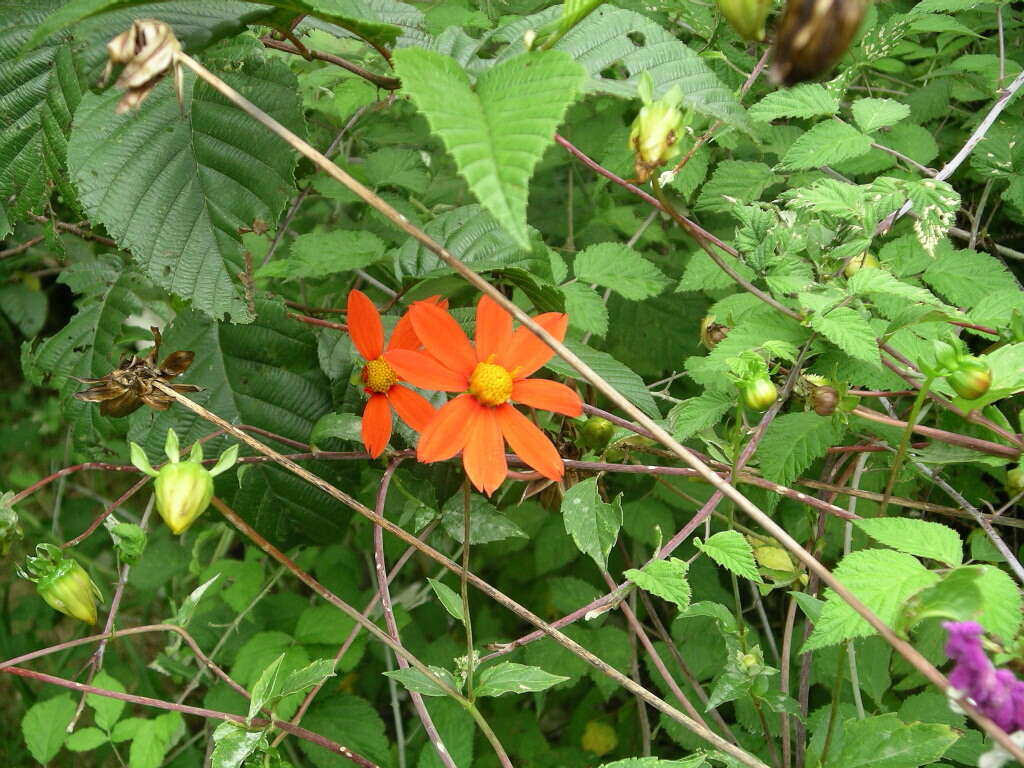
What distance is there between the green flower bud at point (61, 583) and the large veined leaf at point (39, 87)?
405 millimetres

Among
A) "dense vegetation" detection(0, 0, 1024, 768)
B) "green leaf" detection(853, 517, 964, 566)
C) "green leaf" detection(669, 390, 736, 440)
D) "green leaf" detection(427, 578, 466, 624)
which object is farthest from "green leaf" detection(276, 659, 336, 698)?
"green leaf" detection(853, 517, 964, 566)

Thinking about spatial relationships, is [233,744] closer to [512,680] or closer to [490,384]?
A: [512,680]

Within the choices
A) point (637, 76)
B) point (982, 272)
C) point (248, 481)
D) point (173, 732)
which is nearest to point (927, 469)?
point (982, 272)

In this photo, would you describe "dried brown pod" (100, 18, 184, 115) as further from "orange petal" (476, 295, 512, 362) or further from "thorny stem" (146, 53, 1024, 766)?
"orange petal" (476, 295, 512, 362)

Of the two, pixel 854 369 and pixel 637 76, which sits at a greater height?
pixel 637 76

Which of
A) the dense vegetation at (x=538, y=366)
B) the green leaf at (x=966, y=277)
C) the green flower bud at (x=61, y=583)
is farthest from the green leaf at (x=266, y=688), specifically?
the green leaf at (x=966, y=277)

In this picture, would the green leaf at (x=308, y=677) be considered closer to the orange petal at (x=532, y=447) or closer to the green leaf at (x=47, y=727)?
the orange petal at (x=532, y=447)

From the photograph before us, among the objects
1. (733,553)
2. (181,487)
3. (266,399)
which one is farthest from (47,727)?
(733,553)

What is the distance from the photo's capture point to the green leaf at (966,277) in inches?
41.4

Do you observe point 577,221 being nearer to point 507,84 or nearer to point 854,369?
point 854,369

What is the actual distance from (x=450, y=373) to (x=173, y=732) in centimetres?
80

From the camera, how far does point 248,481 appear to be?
113cm

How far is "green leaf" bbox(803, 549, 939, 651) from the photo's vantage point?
2.23 feet

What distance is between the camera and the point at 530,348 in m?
0.89
